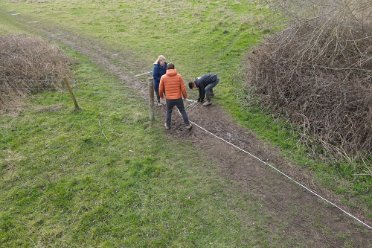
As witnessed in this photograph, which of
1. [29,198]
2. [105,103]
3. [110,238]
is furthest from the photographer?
[105,103]

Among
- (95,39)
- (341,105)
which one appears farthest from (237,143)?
(95,39)

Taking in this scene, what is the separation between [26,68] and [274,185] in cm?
947

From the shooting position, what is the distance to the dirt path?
22.0 ft

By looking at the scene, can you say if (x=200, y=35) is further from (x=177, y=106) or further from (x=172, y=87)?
(x=172, y=87)

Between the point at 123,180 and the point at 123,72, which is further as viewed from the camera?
the point at 123,72

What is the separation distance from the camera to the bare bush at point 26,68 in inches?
456

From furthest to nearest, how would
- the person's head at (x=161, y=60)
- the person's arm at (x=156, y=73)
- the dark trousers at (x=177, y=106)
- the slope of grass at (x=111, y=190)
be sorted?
1. the person's arm at (x=156, y=73)
2. the person's head at (x=161, y=60)
3. the dark trousers at (x=177, y=106)
4. the slope of grass at (x=111, y=190)

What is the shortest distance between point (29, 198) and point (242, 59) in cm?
919

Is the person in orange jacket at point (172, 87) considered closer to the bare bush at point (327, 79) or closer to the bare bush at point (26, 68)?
the bare bush at point (327, 79)

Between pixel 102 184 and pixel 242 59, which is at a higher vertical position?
pixel 242 59

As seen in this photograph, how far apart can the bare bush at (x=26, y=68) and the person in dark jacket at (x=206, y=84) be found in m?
5.28

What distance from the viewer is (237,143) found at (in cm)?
918

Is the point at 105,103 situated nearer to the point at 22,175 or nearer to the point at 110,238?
the point at 22,175

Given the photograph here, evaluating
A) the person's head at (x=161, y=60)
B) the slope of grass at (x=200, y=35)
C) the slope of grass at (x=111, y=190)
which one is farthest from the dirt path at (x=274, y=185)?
the person's head at (x=161, y=60)
